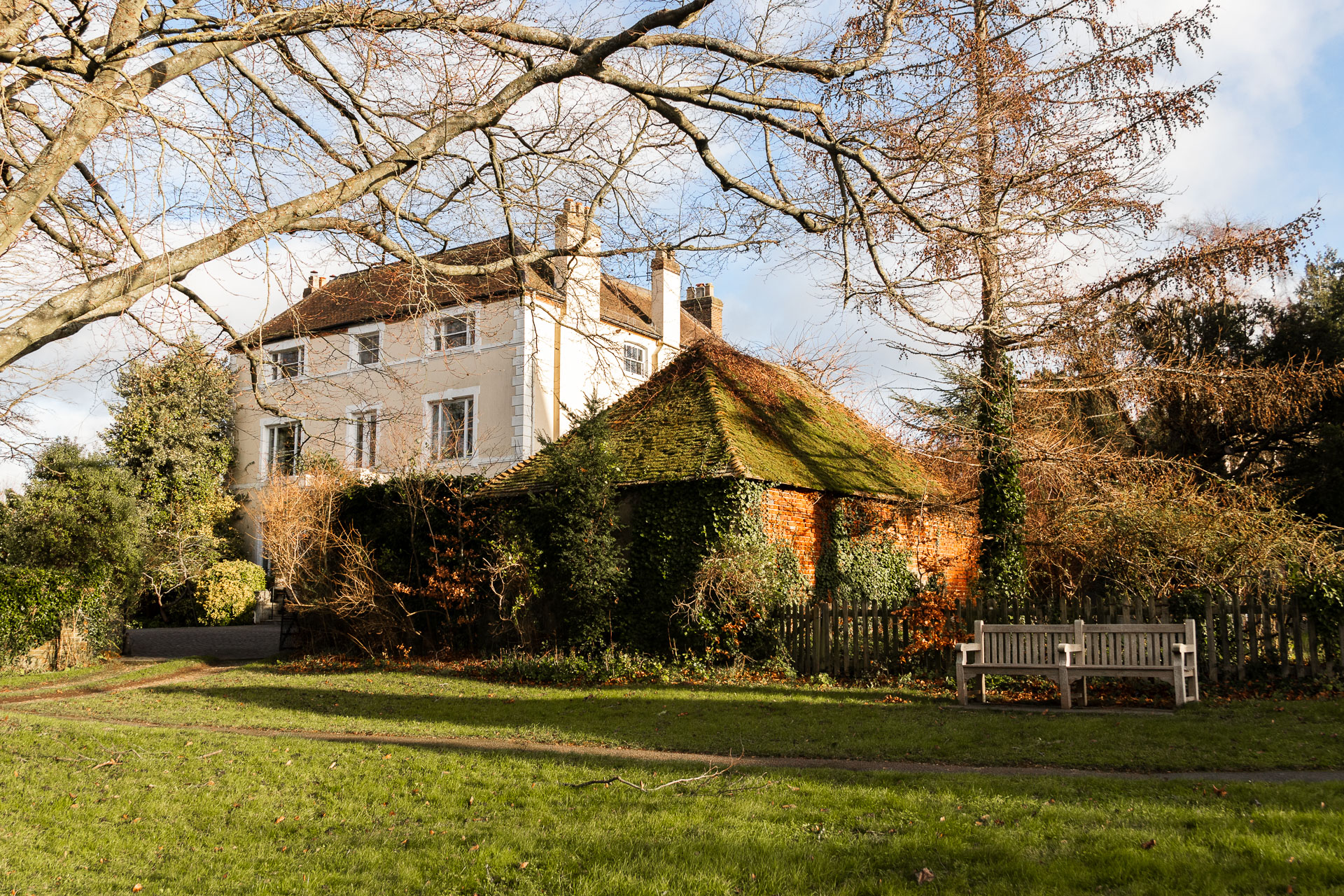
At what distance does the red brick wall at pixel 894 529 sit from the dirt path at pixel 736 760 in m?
6.73

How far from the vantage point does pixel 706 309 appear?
3559 centimetres

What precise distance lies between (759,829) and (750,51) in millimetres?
6466

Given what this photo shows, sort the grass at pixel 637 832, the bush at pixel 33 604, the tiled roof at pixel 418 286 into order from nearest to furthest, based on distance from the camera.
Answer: the grass at pixel 637 832 → the tiled roof at pixel 418 286 → the bush at pixel 33 604

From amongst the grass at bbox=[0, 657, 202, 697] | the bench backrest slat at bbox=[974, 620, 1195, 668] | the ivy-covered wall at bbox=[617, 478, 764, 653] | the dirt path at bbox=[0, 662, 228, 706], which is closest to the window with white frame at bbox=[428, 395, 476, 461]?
the grass at bbox=[0, 657, 202, 697]

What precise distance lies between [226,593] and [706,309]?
19.7 m

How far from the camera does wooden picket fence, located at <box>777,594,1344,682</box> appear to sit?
1258 cm

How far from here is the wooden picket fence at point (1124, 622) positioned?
1258cm

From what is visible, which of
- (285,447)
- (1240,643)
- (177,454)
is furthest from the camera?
(177,454)

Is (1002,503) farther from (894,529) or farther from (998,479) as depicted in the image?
(894,529)

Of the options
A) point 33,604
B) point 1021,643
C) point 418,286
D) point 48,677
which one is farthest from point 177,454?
point 1021,643

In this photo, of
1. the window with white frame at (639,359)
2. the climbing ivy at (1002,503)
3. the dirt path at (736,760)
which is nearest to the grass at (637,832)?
the dirt path at (736,760)

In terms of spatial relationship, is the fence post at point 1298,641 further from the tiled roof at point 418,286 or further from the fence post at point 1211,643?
the tiled roof at point 418,286

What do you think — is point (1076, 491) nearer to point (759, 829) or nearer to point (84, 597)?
point (759, 829)

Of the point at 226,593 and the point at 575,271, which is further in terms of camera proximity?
the point at 226,593
